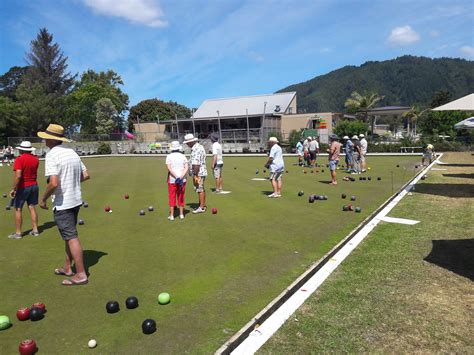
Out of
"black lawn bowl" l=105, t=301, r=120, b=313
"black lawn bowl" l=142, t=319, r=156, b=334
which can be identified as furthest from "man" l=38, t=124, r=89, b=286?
"black lawn bowl" l=142, t=319, r=156, b=334

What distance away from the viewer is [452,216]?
9.10m

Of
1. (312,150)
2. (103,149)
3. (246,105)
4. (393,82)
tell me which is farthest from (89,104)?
(393,82)

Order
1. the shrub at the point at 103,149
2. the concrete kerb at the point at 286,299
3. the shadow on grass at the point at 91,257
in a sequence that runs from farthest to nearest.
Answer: the shrub at the point at 103,149, the shadow on grass at the point at 91,257, the concrete kerb at the point at 286,299

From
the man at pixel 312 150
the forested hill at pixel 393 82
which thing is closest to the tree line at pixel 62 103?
the man at pixel 312 150

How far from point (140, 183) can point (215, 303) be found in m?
13.9

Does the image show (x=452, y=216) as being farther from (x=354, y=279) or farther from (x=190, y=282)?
(x=190, y=282)

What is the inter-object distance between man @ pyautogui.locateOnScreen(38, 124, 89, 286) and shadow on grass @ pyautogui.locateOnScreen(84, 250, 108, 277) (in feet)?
2.24

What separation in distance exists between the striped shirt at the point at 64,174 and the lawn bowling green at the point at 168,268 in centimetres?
127

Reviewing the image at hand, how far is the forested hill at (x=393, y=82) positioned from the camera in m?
149

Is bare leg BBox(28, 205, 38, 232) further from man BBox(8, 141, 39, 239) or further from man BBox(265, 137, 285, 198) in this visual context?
man BBox(265, 137, 285, 198)

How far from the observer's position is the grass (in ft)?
12.8

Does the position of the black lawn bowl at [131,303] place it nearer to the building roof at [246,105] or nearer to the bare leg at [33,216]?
the bare leg at [33,216]

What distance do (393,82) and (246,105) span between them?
13626 cm

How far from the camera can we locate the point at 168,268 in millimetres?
6191
